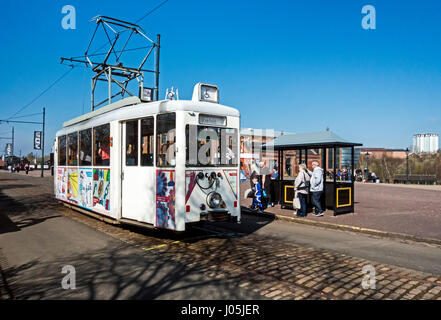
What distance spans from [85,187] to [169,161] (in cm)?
441

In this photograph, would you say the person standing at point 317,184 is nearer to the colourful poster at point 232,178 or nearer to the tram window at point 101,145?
the colourful poster at point 232,178

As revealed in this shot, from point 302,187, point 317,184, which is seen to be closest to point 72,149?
point 302,187

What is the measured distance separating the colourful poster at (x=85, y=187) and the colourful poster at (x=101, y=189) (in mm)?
424

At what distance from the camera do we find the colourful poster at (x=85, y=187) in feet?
31.9

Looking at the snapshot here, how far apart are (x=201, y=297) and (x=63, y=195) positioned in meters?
9.91

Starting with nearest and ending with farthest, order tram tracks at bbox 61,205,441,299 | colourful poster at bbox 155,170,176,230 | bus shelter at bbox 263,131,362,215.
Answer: tram tracks at bbox 61,205,441,299
colourful poster at bbox 155,170,176,230
bus shelter at bbox 263,131,362,215

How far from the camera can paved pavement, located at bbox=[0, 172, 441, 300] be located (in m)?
4.52

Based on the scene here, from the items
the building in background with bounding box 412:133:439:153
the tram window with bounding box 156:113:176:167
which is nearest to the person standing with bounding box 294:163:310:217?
the tram window with bounding box 156:113:176:167

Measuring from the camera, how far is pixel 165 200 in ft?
22.6

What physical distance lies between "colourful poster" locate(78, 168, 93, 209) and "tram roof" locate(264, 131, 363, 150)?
7.25m

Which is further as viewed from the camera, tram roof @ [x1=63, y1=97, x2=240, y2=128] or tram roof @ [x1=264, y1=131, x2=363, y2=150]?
tram roof @ [x1=264, y1=131, x2=363, y2=150]

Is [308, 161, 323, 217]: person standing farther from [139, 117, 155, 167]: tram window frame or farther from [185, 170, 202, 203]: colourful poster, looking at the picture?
[139, 117, 155, 167]: tram window frame

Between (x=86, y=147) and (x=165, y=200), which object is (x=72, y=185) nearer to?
(x=86, y=147)
